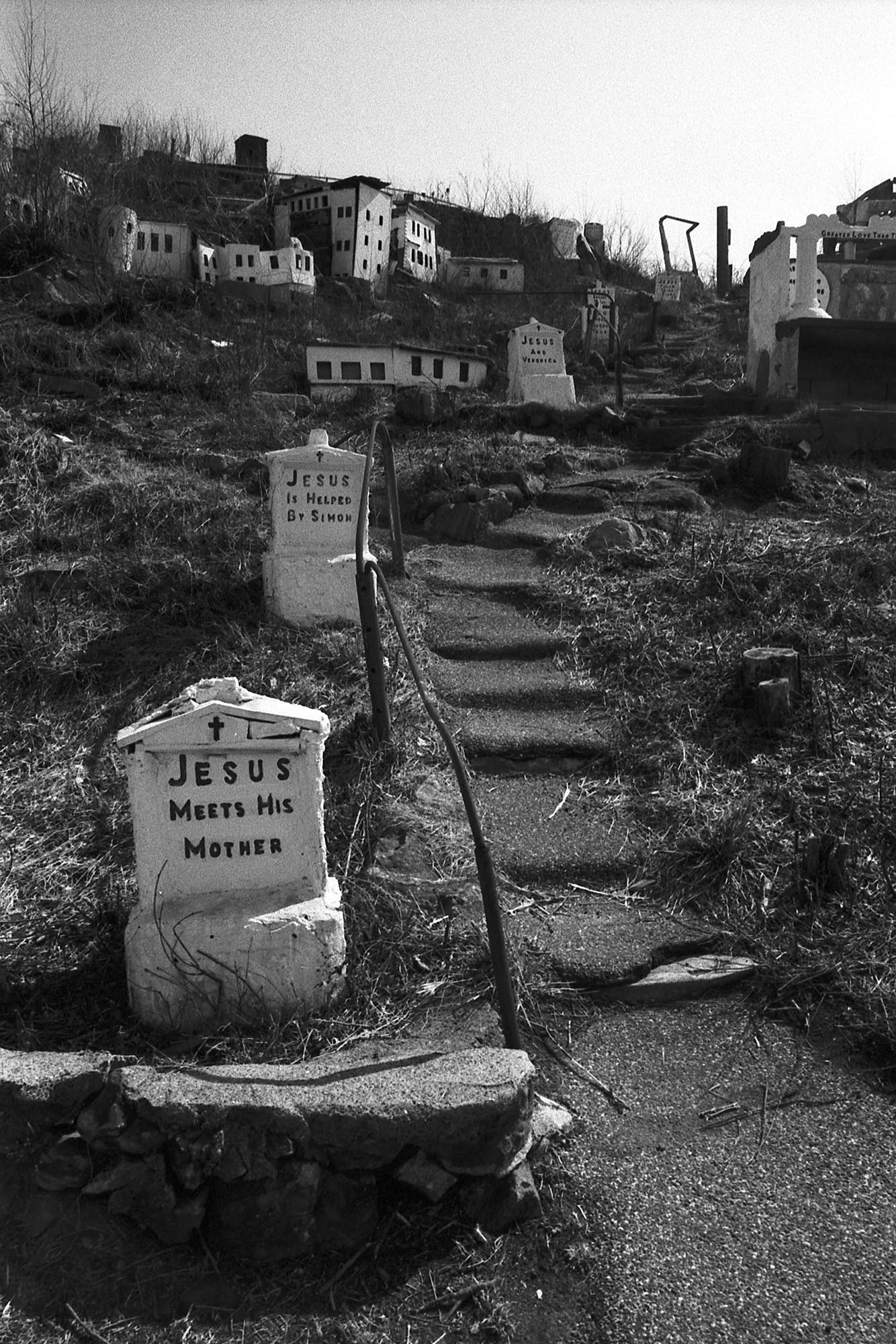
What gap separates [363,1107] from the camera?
255 cm

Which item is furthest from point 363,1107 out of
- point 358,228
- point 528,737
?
point 358,228

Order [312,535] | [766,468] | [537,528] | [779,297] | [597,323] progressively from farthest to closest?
[597,323]
[779,297]
[766,468]
[537,528]
[312,535]

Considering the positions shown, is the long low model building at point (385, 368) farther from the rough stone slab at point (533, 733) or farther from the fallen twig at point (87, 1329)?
the fallen twig at point (87, 1329)

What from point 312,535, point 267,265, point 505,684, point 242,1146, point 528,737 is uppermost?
point 267,265

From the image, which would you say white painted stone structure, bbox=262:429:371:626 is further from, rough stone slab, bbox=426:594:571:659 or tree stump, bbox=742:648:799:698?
tree stump, bbox=742:648:799:698

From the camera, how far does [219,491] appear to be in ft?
30.0

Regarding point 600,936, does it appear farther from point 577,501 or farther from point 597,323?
point 597,323

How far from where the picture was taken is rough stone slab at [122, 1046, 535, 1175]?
251 cm

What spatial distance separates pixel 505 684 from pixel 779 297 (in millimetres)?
12177

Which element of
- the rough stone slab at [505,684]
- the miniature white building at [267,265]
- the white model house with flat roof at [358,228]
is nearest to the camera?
the rough stone slab at [505,684]

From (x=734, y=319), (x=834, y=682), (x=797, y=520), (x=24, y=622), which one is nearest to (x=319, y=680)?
(x=24, y=622)

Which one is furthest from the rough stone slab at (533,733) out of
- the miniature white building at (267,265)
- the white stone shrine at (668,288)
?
the white stone shrine at (668,288)

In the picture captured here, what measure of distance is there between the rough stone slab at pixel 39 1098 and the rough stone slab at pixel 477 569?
5.44 m

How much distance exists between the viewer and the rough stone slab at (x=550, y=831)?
437 cm
